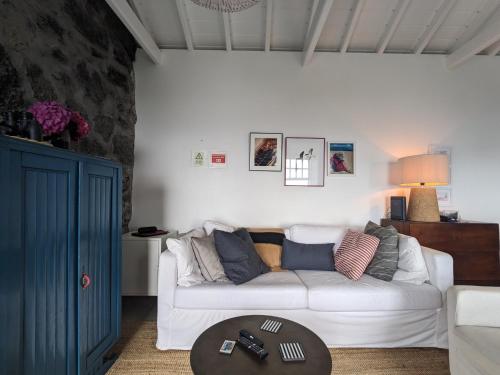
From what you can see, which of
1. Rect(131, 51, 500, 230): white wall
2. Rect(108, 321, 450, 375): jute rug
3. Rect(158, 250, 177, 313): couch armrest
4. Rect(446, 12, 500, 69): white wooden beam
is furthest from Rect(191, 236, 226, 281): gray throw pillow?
Rect(446, 12, 500, 69): white wooden beam

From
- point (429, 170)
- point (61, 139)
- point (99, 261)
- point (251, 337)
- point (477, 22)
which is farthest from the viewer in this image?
point (477, 22)

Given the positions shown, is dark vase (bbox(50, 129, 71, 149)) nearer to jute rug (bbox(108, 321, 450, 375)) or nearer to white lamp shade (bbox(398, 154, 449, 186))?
jute rug (bbox(108, 321, 450, 375))

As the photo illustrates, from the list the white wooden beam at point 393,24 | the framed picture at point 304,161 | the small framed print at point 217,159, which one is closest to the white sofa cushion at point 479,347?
the framed picture at point 304,161

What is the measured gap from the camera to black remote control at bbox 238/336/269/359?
3.69ft

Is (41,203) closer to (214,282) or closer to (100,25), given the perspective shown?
(214,282)

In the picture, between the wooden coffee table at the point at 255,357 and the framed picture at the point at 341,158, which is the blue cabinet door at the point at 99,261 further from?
the framed picture at the point at 341,158

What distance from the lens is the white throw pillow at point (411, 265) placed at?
2027 mm

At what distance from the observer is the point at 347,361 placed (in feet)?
5.75

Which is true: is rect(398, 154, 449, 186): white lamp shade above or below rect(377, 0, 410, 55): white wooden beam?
below

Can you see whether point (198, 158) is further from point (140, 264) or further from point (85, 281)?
point (85, 281)

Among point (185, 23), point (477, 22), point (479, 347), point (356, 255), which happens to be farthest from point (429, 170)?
point (185, 23)

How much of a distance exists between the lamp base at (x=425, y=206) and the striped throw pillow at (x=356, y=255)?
0.85 m

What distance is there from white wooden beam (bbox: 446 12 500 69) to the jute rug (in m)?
2.91

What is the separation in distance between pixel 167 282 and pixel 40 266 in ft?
2.95
